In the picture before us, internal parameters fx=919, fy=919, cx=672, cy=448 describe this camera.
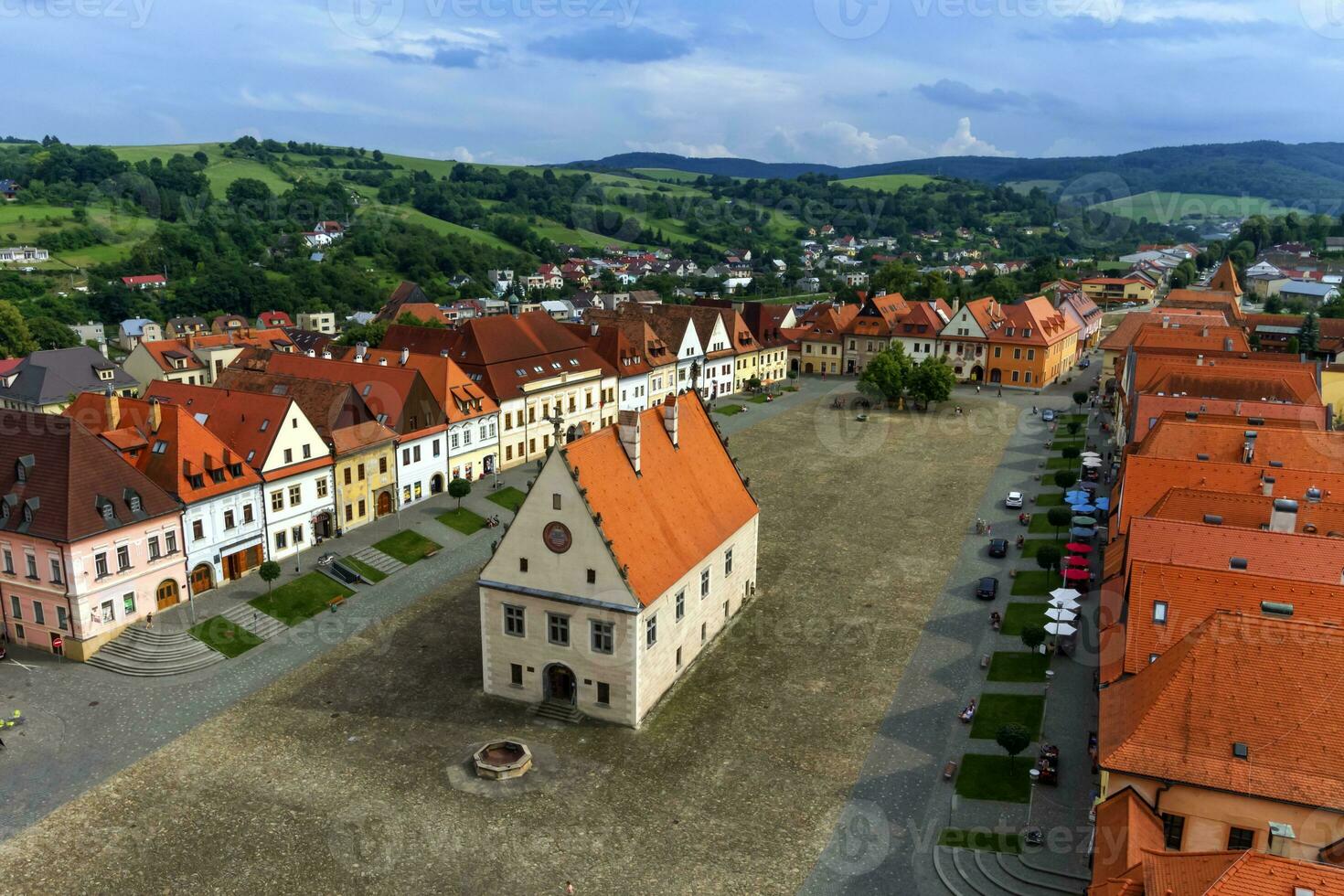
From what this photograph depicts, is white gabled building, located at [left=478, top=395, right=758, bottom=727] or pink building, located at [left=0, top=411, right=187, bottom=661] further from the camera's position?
pink building, located at [left=0, top=411, right=187, bottom=661]

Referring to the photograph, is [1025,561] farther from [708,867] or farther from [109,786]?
[109,786]

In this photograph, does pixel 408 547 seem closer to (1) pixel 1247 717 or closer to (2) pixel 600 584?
(2) pixel 600 584

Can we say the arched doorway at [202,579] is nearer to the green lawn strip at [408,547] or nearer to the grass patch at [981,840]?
the green lawn strip at [408,547]

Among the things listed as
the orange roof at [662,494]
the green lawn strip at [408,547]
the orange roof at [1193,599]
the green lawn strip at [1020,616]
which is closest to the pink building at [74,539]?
the green lawn strip at [408,547]

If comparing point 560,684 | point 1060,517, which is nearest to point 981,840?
point 560,684

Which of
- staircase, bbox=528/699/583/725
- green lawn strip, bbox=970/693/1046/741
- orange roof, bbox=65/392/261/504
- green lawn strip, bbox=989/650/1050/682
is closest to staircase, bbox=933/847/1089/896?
green lawn strip, bbox=970/693/1046/741

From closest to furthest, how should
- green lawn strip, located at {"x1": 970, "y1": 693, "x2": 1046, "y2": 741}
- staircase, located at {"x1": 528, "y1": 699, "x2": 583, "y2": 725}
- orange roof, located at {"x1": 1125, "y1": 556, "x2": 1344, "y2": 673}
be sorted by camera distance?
orange roof, located at {"x1": 1125, "y1": 556, "x2": 1344, "y2": 673} → green lawn strip, located at {"x1": 970, "y1": 693, "x2": 1046, "y2": 741} → staircase, located at {"x1": 528, "y1": 699, "x2": 583, "y2": 725}

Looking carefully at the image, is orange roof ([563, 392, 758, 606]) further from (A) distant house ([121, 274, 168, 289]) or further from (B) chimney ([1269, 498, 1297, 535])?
(A) distant house ([121, 274, 168, 289])
